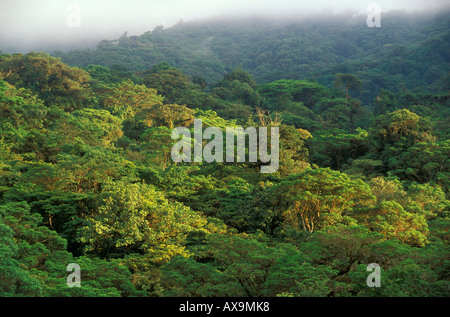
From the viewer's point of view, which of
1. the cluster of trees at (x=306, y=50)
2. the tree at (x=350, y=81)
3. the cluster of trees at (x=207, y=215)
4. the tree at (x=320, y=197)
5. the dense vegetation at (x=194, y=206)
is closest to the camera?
the cluster of trees at (x=207, y=215)

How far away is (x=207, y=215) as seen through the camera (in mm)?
20172

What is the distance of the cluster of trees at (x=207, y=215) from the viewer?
1198cm

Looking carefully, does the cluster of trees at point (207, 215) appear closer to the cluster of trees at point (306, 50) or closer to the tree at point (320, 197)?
the tree at point (320, 197)

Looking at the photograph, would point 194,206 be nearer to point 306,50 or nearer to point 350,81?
point 350,81

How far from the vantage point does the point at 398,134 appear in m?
30.6

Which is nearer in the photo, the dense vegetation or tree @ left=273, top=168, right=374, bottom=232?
the dense vegetation

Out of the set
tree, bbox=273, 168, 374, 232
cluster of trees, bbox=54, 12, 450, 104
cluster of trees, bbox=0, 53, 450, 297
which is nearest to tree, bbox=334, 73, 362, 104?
cluster of trees, bbox=54, 12, 450, 104

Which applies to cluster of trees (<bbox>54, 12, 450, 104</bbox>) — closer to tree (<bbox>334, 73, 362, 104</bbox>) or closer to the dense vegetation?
tree (<bbox>334, 73, 362, 104</bbox>)

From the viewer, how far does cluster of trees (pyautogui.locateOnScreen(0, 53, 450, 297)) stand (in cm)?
1198

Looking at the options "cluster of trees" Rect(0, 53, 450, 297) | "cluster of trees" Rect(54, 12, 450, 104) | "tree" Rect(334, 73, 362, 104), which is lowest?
"cluster of trees" Rect(0, 53, 450, 297)

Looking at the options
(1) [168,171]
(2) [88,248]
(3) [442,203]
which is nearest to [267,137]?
(1) [168,171]

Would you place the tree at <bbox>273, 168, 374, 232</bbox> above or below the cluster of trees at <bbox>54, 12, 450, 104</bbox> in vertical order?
below

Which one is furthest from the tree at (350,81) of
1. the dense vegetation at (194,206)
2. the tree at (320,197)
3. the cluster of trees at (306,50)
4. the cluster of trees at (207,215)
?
the tree at (320,197)
